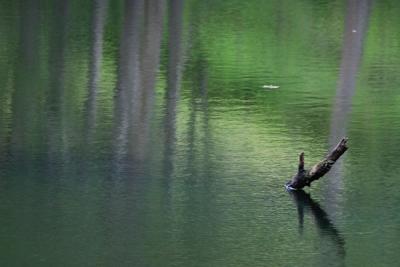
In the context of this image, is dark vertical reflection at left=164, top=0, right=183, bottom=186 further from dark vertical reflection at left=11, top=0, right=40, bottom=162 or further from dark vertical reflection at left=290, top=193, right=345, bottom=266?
dark vertical reflection at left=11, top=0, right=40, bottom=162

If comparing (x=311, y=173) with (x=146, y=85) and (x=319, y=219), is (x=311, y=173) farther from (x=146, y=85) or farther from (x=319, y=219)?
(x=146, y=85)

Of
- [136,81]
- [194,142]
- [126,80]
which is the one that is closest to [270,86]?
[136,81]

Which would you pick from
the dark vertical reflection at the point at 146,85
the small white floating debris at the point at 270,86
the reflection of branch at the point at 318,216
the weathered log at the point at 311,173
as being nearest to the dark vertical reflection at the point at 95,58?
the dark vertical reflection at the point at 146,85

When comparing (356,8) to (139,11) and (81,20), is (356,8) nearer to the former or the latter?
(139,11)

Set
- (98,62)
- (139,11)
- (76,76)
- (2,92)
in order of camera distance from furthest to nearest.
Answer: (139,11), (98,62), (76,76), (2,92)

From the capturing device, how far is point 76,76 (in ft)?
57.9

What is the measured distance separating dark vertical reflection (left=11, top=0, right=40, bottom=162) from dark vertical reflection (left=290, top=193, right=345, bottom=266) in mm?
3036

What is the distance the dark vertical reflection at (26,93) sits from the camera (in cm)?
1337

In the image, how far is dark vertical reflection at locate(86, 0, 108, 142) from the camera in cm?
1501

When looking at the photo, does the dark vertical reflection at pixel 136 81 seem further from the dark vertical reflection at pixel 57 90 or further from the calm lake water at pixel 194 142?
the dark vertical reflection at pixel 57 90

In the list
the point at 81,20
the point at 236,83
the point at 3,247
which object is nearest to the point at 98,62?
the point at 236,83

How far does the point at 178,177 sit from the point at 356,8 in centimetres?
1663

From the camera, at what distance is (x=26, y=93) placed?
16375mm

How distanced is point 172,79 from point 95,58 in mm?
2203
